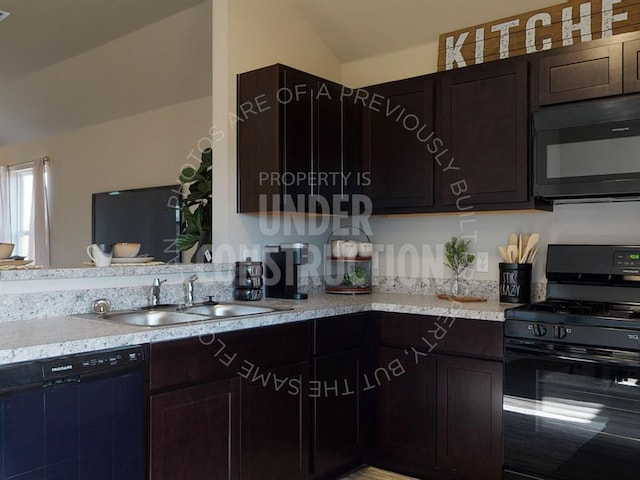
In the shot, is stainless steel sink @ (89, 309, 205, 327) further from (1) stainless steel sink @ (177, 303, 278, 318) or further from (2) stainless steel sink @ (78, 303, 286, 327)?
(1) stainless steel sink @ (177, 303, 278, 318)

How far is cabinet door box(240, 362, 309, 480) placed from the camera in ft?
6.98

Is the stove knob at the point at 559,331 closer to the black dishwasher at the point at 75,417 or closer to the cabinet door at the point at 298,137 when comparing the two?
the cabinet door at the point at 298,137

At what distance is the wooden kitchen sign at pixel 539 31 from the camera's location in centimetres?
257

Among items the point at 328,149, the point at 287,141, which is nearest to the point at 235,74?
the point at 287,141

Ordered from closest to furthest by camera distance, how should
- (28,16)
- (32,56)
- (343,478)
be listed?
(343,478) → (28,16) → (32,56)

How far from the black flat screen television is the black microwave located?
2779 mm

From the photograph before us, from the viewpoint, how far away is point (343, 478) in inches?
106

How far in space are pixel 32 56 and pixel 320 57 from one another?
99.4 inches

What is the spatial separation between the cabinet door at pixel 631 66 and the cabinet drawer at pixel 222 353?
1.75 meters

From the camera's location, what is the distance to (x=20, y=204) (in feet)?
21.0

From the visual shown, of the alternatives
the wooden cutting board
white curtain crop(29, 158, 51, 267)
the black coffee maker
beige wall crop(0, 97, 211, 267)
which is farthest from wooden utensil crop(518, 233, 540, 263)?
white curtain crop(29, 158, 51, 267)

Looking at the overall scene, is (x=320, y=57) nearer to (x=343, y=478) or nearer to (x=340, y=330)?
(x=340, y=330)

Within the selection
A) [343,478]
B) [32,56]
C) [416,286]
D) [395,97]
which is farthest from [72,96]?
[343,478]

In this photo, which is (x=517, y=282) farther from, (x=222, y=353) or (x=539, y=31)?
(x=222, y=353)
